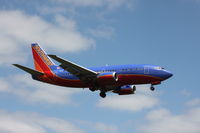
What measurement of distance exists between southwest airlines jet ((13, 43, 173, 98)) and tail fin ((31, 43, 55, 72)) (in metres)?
1.41

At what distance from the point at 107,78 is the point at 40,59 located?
1968 cm

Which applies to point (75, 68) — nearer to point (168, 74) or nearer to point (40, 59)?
point (168, 74)

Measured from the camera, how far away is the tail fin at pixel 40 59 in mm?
71812

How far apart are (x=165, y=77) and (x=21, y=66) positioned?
23311mm

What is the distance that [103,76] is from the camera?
60.2 meters

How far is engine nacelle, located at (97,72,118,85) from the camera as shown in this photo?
2350 inches

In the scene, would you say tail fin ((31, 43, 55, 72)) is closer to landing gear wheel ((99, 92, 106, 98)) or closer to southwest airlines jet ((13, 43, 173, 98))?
southwest airlines jet ((13, 43, 173, 98))

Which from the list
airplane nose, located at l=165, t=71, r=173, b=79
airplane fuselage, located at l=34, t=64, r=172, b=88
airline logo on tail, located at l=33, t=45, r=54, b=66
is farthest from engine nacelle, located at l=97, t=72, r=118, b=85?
airline logo on tail, located at l=33, t=45, r=54, b=66

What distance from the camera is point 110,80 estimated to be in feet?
196

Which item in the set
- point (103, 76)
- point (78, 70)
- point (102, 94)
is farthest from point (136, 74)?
point (102, 94)

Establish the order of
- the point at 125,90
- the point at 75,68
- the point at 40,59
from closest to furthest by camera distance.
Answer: the point at 75,68
the point at 125,90
the point at 40,59

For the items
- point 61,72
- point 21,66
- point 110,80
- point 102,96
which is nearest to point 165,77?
point 110,80

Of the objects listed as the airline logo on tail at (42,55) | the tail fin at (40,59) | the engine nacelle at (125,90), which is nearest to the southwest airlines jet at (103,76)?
the engine nacelle at (125,90)

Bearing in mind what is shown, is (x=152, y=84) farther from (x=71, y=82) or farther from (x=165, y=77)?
(x=71, y=82)
